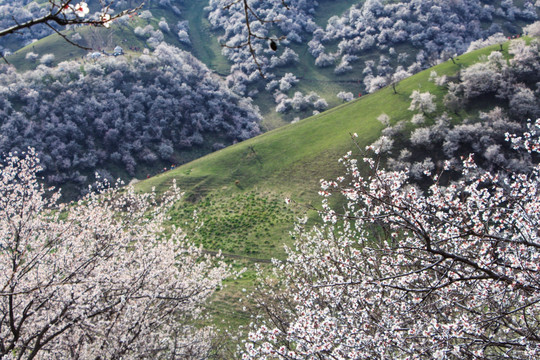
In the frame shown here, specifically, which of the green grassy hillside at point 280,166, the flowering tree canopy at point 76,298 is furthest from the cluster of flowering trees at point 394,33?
the flowering tree canopy at point 76,298

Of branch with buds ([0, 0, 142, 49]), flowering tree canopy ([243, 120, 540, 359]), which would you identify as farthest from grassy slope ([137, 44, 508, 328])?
branch with buds ([0, 0, 142, 49])

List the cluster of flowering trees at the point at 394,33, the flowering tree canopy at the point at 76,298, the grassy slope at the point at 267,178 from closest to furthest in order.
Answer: the flowering tree canopy at the point at 76,298
the grassy slope at the point at 267,178
the cluster of flowering trees at the point at 394,33

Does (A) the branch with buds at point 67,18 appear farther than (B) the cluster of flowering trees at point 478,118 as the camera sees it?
No

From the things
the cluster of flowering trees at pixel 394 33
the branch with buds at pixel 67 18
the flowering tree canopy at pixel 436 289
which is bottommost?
the flowering tree canopy at pixel 436 289

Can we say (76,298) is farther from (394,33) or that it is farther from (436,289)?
(394,33)

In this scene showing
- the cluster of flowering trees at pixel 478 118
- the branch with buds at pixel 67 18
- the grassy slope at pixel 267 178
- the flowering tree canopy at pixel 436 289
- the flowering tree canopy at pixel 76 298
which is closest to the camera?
the branch with buds at pixel 67 18

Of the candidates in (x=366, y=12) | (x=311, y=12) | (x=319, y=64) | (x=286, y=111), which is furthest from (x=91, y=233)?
(x=311, y=12)

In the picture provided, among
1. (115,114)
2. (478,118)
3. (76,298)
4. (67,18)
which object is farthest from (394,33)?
(67,18)

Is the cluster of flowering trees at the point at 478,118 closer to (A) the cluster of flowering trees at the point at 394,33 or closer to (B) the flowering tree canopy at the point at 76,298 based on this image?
(B) the flowering tree canopy at the point at 76,298
